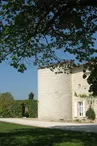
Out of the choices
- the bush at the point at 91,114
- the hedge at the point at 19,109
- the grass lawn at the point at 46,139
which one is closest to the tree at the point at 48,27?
the grass lawn at the point at 46,139

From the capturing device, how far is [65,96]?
37.9m

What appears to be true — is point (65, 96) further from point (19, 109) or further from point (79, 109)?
point (19, 109)

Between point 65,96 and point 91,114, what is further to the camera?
point 65,96

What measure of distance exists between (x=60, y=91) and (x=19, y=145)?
82.7 feet

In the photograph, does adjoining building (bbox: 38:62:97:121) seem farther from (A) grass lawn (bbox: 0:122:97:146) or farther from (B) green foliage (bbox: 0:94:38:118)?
(A) grass lawn (bbox: 0:122:97:146)

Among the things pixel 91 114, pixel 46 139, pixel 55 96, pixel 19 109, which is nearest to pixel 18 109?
pixel 19 109

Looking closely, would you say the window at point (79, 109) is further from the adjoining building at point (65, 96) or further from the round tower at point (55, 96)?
the round tower at point (55, 96)

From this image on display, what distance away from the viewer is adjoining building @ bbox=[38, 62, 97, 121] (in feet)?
120

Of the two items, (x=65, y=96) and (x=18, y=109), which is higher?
(x=65, y=96)

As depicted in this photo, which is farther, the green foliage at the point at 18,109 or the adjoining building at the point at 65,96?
the green foliage at the point at 18,109

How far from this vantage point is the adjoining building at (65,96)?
36.6 metres

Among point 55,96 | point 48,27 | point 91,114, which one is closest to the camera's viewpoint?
point 48,27

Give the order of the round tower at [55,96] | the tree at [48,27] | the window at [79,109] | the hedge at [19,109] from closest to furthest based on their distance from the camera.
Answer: the tree at [48,27] < the window at [79,109] < the round tower at [55,96] < the hedge at [19,109]

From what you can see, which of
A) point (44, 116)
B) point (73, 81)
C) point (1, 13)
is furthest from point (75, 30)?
point (44, 116)
